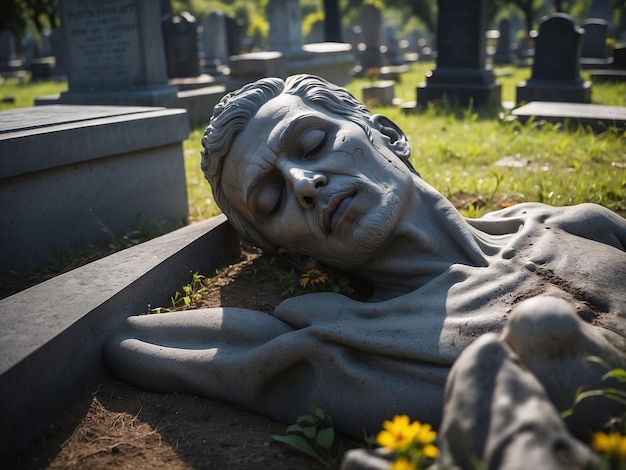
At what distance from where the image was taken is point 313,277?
2.89m

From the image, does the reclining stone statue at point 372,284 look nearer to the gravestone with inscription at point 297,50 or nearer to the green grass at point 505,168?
the green grass at point 505,168

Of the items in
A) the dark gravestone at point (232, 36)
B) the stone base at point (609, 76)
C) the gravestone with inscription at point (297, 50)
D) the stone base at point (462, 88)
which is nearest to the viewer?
the stone base at point (462, 88)

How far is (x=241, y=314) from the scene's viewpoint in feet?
8.20

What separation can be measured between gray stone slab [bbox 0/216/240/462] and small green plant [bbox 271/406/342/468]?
839 millimetres

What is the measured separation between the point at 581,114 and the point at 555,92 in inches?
153

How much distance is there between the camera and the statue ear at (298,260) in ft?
9.59

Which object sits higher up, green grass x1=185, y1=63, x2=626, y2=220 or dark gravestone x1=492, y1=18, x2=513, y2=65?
dark gravestone x1=492, y1=18, x2=513, y2=65

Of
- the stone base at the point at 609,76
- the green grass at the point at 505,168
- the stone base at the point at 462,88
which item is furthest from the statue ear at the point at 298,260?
the stone base at the point at 609,76

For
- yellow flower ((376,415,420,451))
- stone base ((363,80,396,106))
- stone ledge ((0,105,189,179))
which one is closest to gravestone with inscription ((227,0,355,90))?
stone base ((363,80,396,106))

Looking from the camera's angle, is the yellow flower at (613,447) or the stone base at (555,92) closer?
the yellow flower at (613,447)

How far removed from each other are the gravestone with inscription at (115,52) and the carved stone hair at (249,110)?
5.70 m

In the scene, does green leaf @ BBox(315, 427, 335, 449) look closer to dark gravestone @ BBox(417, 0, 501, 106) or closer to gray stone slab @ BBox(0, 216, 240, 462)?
gray stone slab @ BBox(0, 216, 240, 462)

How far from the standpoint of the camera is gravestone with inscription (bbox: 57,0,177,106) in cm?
792

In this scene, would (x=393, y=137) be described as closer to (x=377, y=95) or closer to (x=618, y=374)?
(x=618, y=374)
